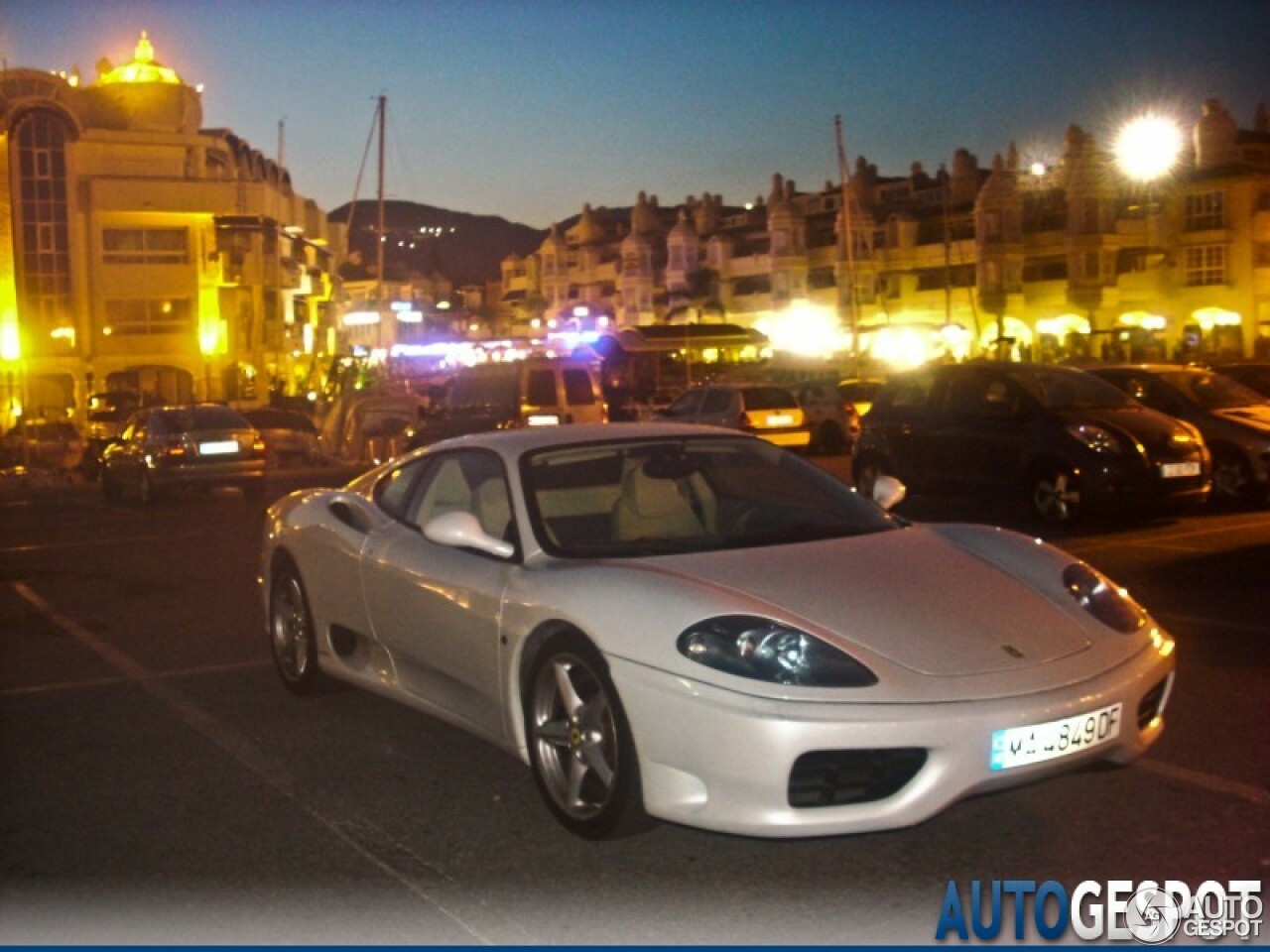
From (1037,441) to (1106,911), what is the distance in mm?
10703

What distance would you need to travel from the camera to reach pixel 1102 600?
18.3 feet

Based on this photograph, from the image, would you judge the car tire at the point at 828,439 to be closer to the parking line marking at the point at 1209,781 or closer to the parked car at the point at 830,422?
the parked car at the point at 830,422

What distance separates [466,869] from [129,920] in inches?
41.5

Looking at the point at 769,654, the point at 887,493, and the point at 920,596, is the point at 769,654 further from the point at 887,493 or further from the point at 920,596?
the point at 887,493

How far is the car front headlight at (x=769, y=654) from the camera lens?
478 centimetres

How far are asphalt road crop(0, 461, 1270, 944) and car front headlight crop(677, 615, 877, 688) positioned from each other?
0.66m

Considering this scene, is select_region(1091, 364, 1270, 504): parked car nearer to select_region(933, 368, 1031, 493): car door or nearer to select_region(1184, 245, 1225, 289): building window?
select_region(933, 368, 1031, 493): car door

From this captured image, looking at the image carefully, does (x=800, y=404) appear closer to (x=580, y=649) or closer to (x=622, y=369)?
(x=622, y=369)

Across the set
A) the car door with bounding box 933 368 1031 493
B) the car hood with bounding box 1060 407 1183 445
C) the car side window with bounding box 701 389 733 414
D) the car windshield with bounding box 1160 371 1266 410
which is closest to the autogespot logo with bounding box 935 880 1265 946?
the car hood with bounding box 1060 407 1183 445

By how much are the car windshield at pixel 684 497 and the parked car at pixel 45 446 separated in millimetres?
25438

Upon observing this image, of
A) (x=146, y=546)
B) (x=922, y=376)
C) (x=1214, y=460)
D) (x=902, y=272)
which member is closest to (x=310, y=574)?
(x=146, y=546)

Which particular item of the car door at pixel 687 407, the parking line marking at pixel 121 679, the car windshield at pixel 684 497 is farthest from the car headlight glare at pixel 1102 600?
the car door at pixel 687 407

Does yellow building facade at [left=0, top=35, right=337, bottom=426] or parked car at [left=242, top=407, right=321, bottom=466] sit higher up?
yellow building facade at [left=0, top=35, right=337, bottom=426]

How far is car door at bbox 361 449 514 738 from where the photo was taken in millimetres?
5871
